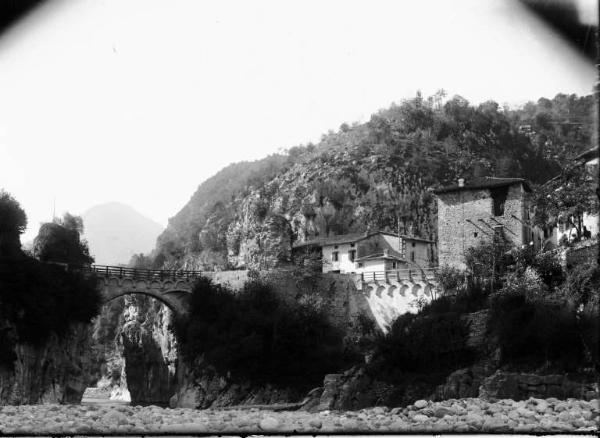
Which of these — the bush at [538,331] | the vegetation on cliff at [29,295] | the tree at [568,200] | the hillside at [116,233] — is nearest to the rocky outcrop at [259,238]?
the hillside at [116,233]

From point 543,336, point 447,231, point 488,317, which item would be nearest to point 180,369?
point 447,231

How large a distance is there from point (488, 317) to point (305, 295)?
425 inches

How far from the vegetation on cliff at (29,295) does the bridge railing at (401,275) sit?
11.9 metres

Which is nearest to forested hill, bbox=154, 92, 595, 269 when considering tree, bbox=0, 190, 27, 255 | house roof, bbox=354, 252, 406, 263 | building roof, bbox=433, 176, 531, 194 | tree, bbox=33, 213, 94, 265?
house roof, bbox=354, 252, 406, 263

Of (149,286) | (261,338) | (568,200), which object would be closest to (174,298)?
(149,286)

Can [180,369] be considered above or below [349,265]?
below

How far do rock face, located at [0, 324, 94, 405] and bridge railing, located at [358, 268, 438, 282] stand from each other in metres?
12.1

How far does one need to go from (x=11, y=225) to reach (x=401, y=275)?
1546 centimetres

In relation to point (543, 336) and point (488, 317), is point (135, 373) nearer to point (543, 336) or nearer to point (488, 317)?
point (488, 317)

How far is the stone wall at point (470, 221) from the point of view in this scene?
30.6 metres

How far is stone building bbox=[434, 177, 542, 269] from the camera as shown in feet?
100

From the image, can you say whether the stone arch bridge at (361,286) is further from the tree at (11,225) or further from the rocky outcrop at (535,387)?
the rocky outcrop at (535,387)

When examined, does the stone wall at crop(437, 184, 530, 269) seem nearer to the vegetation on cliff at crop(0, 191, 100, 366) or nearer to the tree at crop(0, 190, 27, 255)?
the vegetation on cliff at crop(0, 191, 100, 366)

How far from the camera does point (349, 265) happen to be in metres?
37.2
